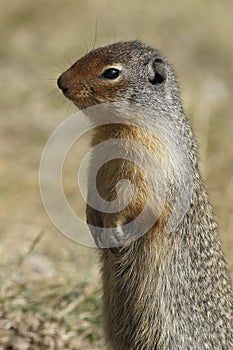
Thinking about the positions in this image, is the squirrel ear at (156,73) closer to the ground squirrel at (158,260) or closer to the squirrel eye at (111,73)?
the ground squirrel at (158,260)

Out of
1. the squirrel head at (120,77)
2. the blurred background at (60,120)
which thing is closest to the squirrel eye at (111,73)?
the squirrel head at (120,77)

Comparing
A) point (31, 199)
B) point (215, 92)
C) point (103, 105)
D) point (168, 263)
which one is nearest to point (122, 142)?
point (103, 105)

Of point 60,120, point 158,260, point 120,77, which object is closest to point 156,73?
point 120,77

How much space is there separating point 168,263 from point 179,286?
0.13 meters

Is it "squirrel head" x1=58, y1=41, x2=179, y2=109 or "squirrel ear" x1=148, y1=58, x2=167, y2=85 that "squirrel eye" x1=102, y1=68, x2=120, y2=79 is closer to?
"squirrel head" x1=58, y1=41, x2=179, y2=109

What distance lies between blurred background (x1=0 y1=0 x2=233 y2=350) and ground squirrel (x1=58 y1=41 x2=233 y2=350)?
0.50 meters

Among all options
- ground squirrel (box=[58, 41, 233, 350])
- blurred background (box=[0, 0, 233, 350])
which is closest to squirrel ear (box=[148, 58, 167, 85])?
ground squirrel (box=[58, 41, 233, 350])

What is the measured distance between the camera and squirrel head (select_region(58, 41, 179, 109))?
419cm

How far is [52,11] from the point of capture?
10.3 m

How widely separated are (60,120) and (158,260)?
14.1 feet

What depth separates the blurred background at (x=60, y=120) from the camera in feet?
17.0

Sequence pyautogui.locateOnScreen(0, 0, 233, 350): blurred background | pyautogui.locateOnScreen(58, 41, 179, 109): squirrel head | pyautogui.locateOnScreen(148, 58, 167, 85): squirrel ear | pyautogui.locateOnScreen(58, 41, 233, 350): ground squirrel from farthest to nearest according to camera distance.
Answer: pyautogui.locateOnScreen(0, 0, 233, 350): blurred background, pyautogui.locateOnScreen(148, 58, 167, 85): squirrel ear, pyautogui.locateOnScreen(58, 41, 233, 350): ground squirrel, pyautogui.locateOnScreen(58, 41, 179, 109): squirrel head

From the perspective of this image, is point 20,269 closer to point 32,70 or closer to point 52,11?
point 32,70

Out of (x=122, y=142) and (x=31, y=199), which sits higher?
(x=31, y=199)
